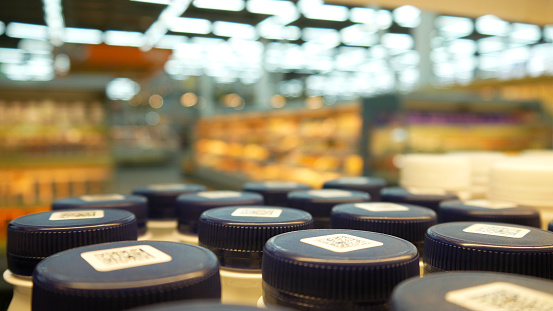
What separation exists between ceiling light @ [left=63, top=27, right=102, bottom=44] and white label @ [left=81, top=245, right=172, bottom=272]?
11.4 m

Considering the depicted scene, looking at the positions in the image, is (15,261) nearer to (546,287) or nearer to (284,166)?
(546,287)

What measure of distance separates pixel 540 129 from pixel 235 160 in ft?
22.1

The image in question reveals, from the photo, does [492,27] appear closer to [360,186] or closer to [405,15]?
[405,15]

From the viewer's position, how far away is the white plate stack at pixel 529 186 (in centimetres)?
110

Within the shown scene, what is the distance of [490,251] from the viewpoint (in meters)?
0.62

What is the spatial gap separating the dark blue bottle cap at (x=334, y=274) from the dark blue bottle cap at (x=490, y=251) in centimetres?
7

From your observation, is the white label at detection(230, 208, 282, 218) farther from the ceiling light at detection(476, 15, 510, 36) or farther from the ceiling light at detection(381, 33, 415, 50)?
the ceiling light at detection(381, 33, 415, 50)

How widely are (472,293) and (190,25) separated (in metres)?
10.0

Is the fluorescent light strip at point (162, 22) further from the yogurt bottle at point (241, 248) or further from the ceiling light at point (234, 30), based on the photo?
the yogurt bottle at point (241, 248)

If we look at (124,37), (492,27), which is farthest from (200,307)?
(124,37)

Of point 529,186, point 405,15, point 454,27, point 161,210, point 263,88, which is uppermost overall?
point 454,27

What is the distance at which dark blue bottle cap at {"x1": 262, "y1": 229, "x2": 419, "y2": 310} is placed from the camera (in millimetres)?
558

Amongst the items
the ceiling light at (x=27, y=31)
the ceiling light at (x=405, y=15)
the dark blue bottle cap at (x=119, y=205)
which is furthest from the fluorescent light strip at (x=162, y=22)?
the dark blue bottle cap at (x=119, y=205)

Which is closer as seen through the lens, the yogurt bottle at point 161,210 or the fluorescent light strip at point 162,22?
the yogurt bottle at point 161,210
